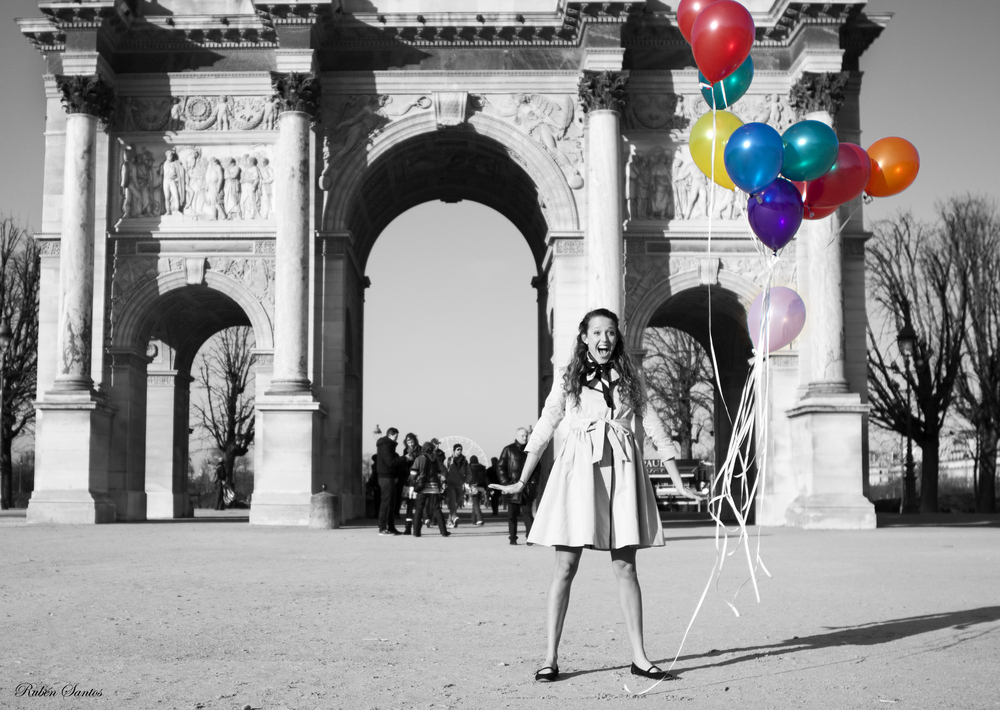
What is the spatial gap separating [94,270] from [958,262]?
29.9m

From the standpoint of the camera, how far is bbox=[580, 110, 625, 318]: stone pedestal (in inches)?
1072

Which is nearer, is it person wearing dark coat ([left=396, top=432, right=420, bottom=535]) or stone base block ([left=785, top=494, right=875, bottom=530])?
Result: person wearing dark coat ([left=396, top=432, right=420, bottom=535])

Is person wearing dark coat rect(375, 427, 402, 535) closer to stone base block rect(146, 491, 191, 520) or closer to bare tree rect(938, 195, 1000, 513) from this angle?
stone base block rect(146, 491, 191, 520)

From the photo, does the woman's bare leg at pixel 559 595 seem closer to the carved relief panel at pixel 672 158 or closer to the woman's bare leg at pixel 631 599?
the woman's bare leg at pixel 631 599

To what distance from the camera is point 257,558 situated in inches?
626

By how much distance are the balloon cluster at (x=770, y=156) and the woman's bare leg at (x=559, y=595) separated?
131 inches

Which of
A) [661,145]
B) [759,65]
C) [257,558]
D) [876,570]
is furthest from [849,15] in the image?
[257,558]

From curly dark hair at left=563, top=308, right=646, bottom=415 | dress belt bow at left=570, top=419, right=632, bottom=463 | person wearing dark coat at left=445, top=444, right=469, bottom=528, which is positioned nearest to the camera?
dress belt bow at left=570, top=419, right=632, bottom=463

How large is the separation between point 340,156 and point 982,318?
2518 cm

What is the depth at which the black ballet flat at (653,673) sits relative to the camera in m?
6.93

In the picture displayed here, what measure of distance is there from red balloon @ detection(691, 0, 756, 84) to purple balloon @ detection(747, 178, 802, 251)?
4.08 ft

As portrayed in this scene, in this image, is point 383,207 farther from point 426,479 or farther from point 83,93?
point 426,479

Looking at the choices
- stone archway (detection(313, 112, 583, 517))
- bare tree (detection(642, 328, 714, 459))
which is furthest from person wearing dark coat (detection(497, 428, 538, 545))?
bare tree (detection(642, 328, 714, 459))

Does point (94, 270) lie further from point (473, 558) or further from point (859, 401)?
point (859, 401)
